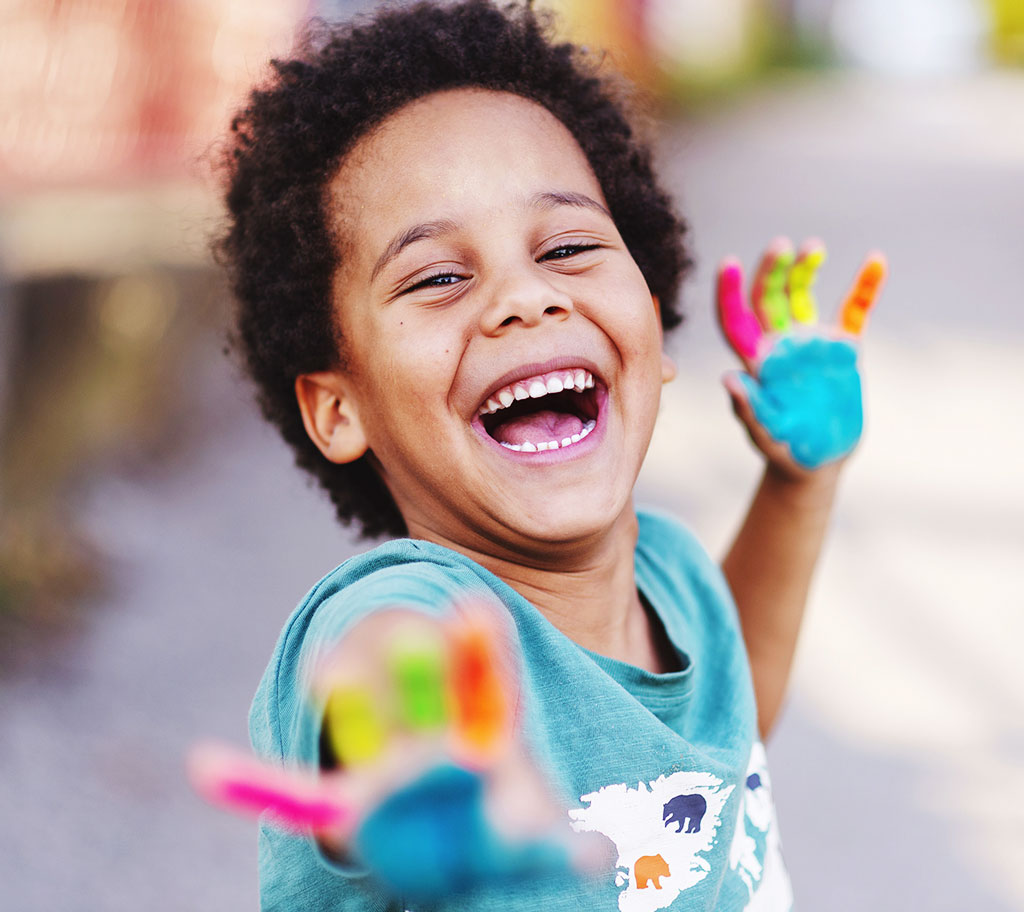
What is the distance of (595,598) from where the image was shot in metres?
1.22

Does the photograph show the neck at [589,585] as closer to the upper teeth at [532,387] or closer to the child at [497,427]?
the child at [497,427]

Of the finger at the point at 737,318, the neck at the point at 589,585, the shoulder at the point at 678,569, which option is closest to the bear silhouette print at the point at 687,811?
the neck at the point at 589,585

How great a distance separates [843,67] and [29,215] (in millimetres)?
12557

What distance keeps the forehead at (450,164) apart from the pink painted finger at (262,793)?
597 mm

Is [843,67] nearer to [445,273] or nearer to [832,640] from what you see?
[832,640]

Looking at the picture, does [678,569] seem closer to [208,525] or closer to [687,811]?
[687,811]

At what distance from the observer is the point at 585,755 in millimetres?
1045

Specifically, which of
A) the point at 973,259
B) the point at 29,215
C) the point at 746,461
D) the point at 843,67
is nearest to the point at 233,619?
the point at 29,215

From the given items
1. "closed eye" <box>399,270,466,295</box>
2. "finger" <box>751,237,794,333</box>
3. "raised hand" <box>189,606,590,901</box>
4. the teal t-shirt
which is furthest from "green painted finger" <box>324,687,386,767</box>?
"finger" <box>751,237,794,333</box>

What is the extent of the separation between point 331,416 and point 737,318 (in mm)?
579

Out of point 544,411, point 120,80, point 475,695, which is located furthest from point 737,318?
point 120,80

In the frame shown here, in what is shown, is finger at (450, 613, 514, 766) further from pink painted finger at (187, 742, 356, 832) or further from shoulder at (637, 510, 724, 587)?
shoulder at (637, 510, 724, 587)

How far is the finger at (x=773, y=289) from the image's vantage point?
1606 millimetres

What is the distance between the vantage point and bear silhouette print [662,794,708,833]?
109 cm
